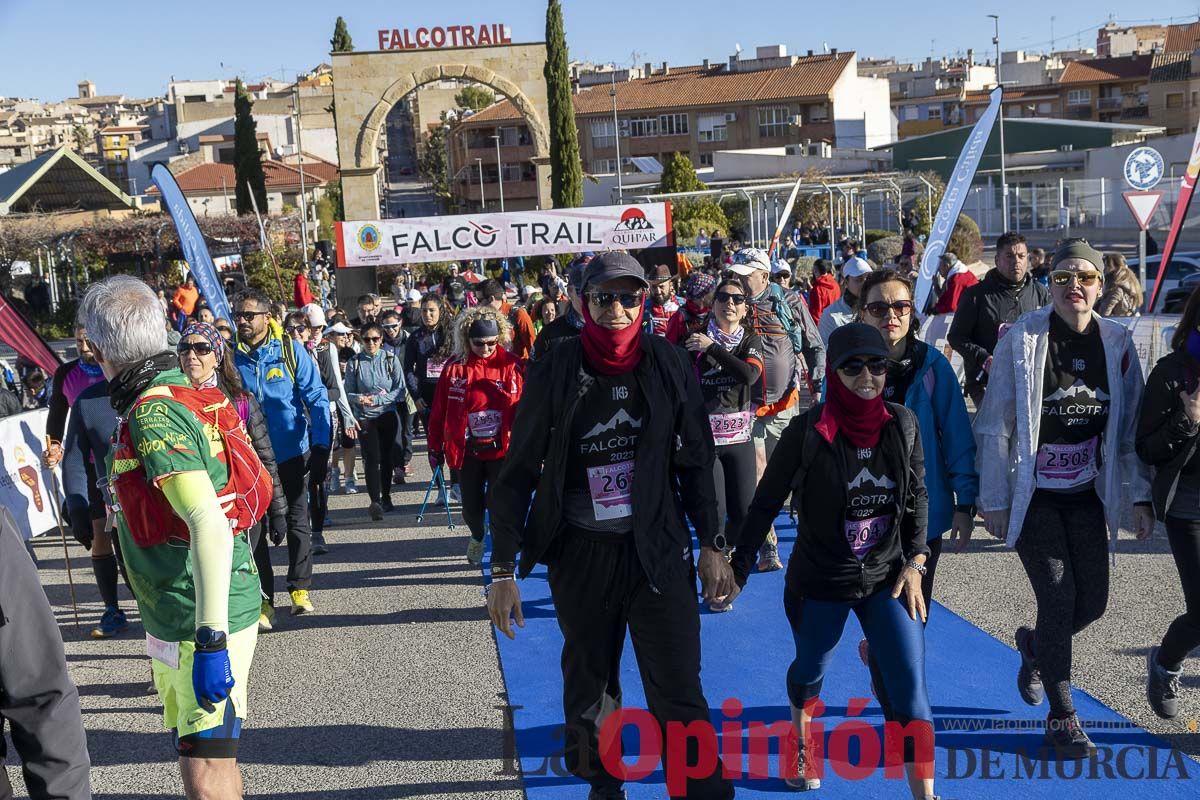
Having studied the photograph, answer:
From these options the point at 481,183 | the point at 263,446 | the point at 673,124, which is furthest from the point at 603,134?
the point at 263,446

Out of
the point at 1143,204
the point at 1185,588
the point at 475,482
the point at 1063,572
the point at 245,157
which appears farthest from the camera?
the point at 245,157

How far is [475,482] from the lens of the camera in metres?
8.23

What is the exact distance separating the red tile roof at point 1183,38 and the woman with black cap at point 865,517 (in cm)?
9508

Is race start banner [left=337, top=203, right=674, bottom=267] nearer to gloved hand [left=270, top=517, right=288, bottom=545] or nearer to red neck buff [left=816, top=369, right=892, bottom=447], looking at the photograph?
gloved hand [left=270, top=517, right=288, bottom=545]

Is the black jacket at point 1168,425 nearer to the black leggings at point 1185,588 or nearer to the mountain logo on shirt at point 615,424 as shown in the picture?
the black leggings at point 1185,588

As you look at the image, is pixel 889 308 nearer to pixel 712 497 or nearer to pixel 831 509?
pixel 831 509

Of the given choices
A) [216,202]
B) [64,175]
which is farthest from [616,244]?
[216,202]

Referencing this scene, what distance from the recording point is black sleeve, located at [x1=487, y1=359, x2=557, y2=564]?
4262 millimetres

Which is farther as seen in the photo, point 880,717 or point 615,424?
point 880,717

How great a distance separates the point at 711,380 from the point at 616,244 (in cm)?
1378

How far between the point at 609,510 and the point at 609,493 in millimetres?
59

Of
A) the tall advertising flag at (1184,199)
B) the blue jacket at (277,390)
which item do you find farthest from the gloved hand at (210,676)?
the tall advertising flag at (1184,199)

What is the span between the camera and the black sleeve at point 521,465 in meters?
4.26

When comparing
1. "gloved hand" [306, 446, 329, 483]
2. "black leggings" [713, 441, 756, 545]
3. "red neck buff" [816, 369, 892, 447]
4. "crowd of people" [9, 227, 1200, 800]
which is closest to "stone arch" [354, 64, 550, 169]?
"gloved hand" [306, 446, 329, 483]
